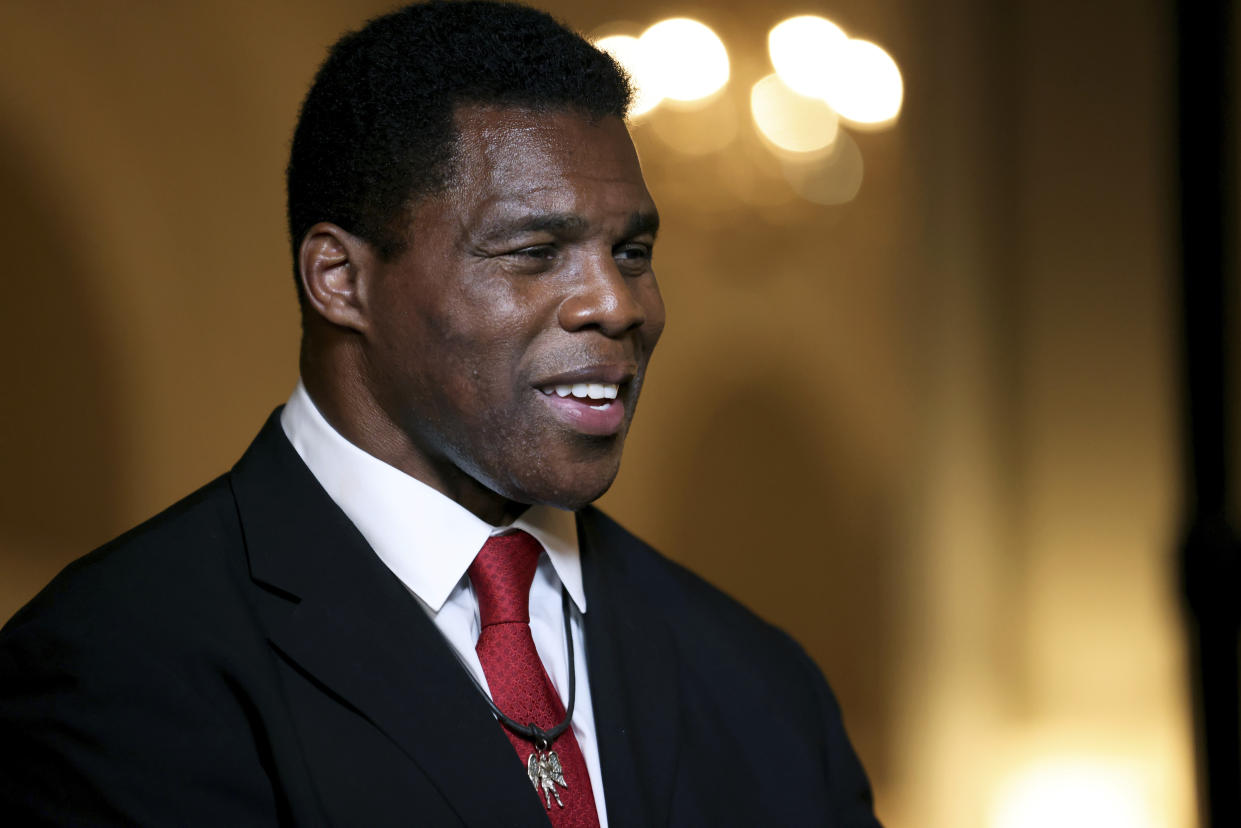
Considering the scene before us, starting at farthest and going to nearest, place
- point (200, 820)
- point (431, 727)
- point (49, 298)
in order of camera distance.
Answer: point (49, 298)
point (431, 727)
point (200, 820)

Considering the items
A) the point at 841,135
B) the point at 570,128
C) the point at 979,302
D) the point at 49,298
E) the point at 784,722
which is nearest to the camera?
the point at 570,128

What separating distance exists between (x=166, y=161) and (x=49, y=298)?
247 millimetres

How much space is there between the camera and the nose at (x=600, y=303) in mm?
1151

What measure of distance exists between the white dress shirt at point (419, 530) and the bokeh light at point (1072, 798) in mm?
1748

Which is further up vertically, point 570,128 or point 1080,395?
point 570,128

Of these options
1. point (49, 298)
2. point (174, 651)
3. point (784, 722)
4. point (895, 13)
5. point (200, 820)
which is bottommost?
point (784, 722)

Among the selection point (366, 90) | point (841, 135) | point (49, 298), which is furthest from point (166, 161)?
point (841, 135)

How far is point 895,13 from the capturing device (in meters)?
2.53

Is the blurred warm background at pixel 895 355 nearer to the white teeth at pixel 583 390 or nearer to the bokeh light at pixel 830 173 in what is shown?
the bokeh light at pixel 830 173

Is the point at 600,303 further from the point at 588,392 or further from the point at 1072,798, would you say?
the point at 1072,798

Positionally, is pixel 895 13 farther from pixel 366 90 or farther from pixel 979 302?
pixel 366 90

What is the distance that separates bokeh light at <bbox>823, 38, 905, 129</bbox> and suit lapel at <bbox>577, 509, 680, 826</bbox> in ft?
4.36

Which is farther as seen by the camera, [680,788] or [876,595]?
[876,595]

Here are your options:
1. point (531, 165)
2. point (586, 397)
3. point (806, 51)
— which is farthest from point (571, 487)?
point (806, 51)
